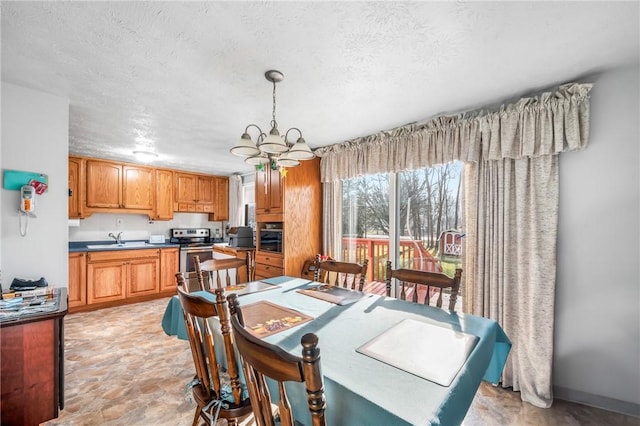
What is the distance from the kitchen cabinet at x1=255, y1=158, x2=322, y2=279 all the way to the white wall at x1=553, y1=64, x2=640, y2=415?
247cm

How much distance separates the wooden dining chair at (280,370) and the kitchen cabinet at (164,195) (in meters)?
4.56

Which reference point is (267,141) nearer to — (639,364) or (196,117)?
(196,117)

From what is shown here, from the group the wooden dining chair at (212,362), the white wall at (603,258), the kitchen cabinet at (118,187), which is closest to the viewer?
the wooden dining chair at (212,362)

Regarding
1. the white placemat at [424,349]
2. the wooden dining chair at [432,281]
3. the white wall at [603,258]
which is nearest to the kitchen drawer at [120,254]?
the wooden dining chair at [432,281]

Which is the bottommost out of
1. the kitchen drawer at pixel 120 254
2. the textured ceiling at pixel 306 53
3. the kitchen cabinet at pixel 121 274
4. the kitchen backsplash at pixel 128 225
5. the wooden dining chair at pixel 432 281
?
the kitchen cabinet at pixel 121 274

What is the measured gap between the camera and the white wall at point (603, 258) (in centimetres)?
175

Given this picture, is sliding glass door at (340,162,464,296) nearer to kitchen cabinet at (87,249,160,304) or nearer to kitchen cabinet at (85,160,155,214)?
kitchen cabinet at (87,249,160,304)

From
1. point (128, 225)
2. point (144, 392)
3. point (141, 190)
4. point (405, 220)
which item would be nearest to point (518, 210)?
point (405, 220)

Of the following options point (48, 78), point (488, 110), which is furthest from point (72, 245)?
point (488, 110)

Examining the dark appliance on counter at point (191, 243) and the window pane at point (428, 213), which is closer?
the window pane at point (428, 213)

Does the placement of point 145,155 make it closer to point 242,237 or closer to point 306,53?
point 242,237

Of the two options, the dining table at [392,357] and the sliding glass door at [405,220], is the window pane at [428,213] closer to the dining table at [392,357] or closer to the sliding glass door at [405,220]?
the sliding glass door at [405,220]

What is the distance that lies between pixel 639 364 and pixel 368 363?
6.67 feet

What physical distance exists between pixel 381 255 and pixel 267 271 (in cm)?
149
